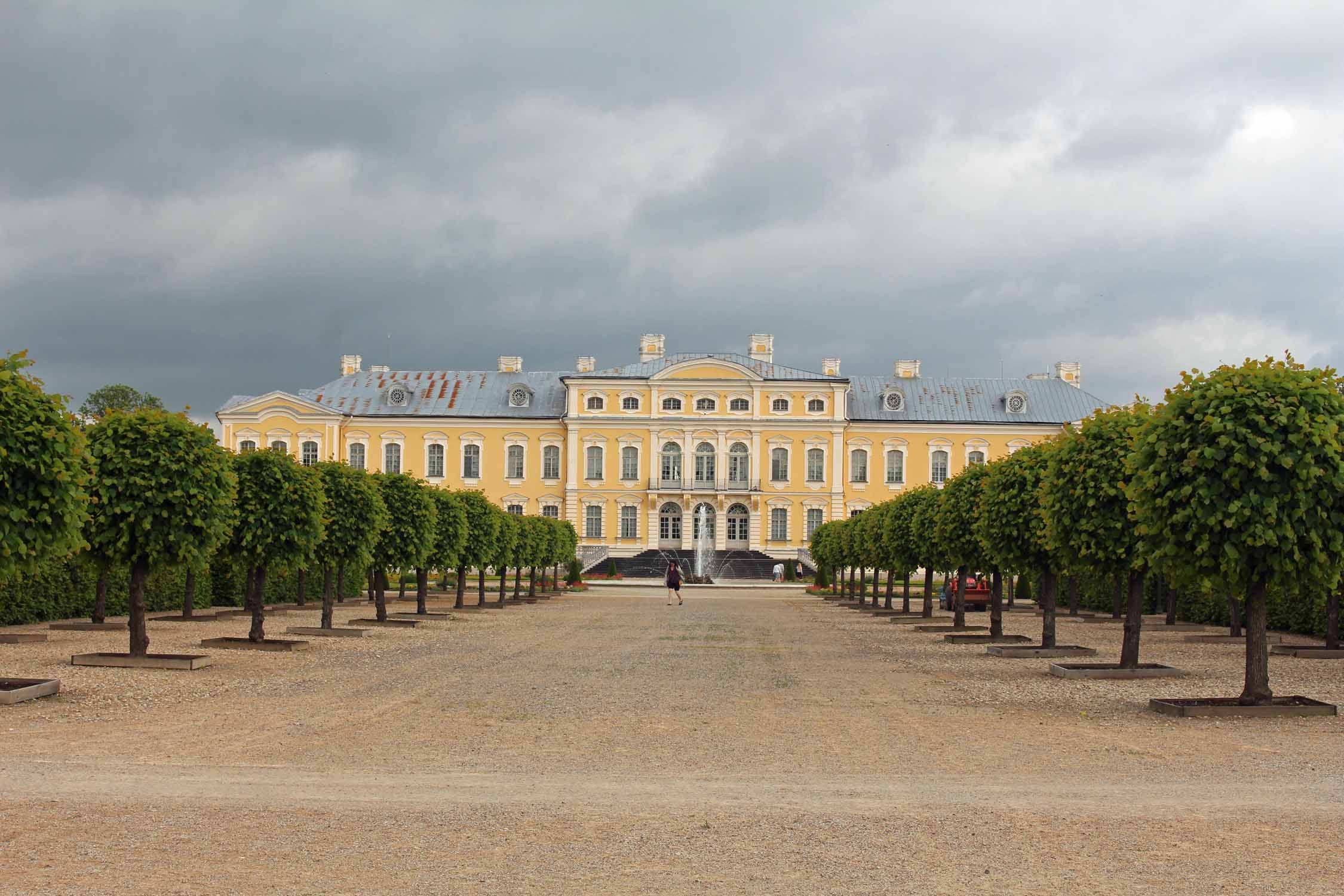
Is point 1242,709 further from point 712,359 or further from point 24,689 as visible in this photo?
point 712,359

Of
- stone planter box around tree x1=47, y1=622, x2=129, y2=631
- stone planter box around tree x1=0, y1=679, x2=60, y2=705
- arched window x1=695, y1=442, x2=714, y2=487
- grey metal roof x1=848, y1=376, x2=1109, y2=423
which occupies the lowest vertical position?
stone planter box around tree x1=47, y1=622, x2=129, y2=631

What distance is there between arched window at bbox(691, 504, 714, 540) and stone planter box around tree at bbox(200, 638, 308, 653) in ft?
179

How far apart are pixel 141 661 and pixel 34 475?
429 centimetres

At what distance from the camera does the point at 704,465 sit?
74.7 meters

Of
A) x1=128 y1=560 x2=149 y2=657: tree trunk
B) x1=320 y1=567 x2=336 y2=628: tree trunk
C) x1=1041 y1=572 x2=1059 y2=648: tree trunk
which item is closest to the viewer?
x1=128 y1=560 x2=149 y2=657: tree trunk

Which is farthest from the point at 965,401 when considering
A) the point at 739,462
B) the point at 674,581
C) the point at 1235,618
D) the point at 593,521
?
the point at 1235,618

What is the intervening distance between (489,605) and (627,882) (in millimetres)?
31206

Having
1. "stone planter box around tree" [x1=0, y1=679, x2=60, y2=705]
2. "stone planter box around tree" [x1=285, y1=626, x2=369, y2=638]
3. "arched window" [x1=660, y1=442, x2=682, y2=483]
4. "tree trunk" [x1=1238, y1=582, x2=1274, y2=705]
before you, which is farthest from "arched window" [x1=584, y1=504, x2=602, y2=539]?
"tree trunk" [x1=1238, y1=582, x2=1274, y2=705]

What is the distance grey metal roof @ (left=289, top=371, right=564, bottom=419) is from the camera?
251 feet

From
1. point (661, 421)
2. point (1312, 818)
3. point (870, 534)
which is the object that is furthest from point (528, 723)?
point (661, 421)

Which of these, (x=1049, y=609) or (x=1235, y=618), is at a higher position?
(x=1049, y=609)

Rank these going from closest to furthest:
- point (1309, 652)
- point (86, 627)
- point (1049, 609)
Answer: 1. point (1049, 609)
2. point (1309, 652)
3. point (86, 627)

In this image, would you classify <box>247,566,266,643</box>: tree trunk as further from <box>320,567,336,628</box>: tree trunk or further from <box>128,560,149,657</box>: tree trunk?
<box>128,560,149,657</box>: tree trunk

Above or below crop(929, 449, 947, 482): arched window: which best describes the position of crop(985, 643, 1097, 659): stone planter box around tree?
below
